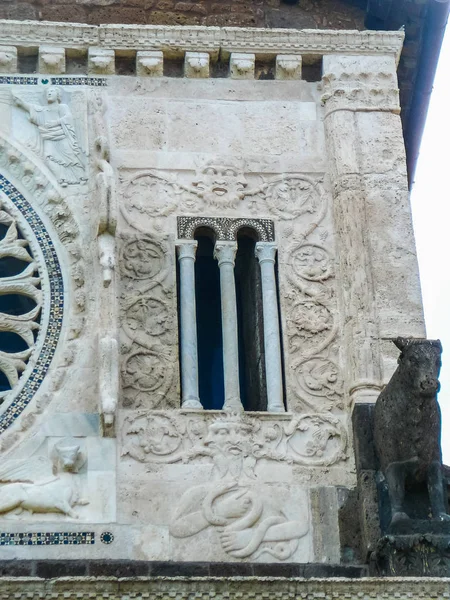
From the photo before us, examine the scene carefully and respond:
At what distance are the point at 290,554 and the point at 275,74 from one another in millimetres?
4376

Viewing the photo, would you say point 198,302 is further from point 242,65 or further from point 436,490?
point 436,490

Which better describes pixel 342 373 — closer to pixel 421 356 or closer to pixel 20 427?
pixel 421 356

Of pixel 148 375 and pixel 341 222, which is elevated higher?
pixel 341 222

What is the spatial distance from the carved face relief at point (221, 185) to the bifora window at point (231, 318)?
20 cm

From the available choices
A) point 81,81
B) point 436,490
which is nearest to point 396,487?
point 436,490

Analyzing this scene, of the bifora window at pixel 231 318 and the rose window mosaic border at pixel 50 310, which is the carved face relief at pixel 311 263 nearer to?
the bifora window at pixel 231 318

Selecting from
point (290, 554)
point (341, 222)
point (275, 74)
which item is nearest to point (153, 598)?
point (290, 554)

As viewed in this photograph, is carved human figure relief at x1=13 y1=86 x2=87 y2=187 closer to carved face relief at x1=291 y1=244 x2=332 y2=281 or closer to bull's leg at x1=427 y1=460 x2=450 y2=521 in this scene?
carved face relief at x1=291 y1=244 x2=332 y2=281

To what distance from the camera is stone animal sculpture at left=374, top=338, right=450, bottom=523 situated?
14469 millimetres

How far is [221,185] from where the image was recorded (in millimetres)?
16297

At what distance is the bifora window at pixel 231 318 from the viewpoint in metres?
15.5

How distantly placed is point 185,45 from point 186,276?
7.23 feet

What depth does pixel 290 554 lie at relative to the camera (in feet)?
48.4

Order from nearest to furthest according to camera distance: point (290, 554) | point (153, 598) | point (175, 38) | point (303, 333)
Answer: point (153, 598), point (290, 554), point (303, 333), point (175, 38)
